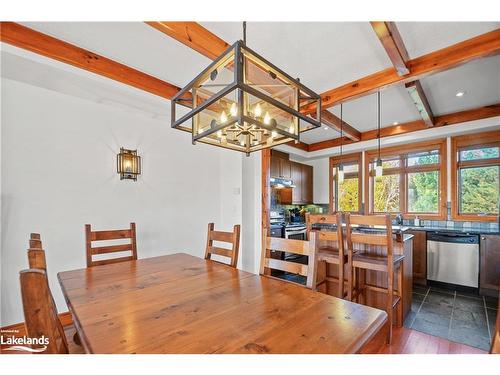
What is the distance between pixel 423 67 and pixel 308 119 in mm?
1791

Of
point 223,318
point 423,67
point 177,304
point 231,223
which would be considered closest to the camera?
point 223,318

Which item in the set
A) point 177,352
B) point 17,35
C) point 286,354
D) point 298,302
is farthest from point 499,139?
point 17,35

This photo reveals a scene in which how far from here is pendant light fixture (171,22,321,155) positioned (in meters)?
1.00

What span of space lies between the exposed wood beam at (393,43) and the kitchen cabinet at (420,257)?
8.68 feet

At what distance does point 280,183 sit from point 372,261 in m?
2.75

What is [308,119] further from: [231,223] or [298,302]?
[231,223]

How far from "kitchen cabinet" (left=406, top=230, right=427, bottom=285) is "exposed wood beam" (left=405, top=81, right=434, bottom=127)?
1.75 m

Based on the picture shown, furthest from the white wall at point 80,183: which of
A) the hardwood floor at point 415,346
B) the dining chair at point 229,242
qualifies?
the dining chair at point 229,242

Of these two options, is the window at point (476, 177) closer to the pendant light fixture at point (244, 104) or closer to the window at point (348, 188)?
the window at point (348, 188)

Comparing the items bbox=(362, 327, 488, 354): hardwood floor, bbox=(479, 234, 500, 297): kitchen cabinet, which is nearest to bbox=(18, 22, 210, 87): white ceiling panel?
bbox=(362, 327, 488, 354): hardwood floor

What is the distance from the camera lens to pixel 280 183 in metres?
4.82

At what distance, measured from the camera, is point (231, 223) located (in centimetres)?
393

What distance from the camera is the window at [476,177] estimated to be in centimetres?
368

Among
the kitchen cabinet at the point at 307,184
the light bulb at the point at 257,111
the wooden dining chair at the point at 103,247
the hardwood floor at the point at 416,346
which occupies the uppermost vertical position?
the light bulb at the point at 257,111
